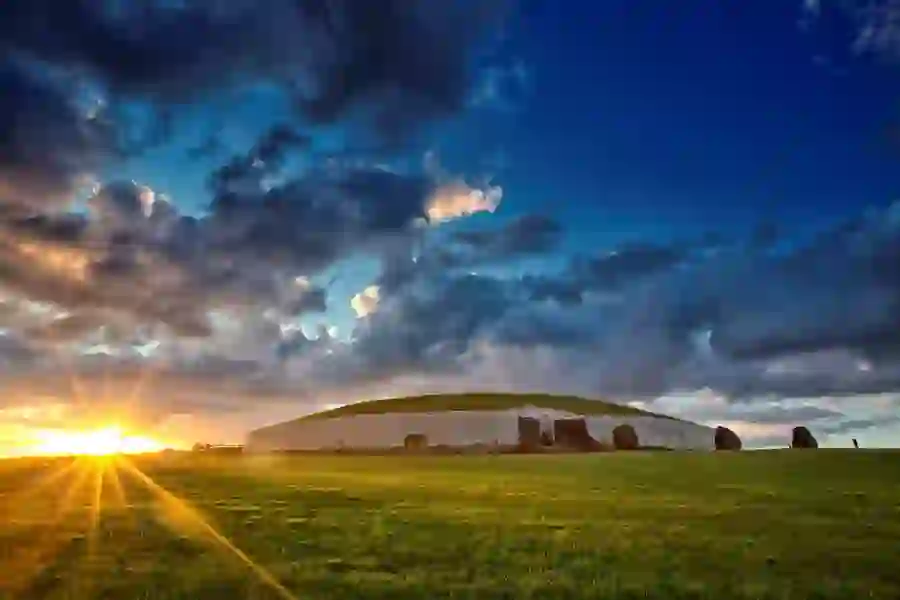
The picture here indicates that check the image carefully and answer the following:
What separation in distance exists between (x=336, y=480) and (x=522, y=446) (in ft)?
164

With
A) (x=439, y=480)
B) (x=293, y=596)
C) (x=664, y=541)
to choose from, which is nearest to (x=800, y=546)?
(x=664, y=541)

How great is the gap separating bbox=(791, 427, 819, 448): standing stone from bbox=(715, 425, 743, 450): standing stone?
421 inches

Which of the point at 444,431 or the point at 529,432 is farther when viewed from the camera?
the point at 444,431

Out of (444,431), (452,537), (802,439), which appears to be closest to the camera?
(452,537)

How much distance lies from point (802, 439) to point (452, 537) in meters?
76.4

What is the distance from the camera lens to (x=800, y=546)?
28.8 metres

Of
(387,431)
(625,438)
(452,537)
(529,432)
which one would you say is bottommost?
(452,537)

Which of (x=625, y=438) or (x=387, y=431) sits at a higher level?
(x=387, y=431)

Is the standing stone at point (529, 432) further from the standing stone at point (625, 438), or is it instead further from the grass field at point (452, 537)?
the grass field at point (452, 537)

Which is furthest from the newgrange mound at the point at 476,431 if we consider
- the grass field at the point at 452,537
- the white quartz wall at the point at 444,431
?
the grass field at the point at 452,537

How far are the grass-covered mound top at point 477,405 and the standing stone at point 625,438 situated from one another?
75.0 ft

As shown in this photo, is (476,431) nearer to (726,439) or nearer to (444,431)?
(444,431)

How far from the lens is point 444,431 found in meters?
116

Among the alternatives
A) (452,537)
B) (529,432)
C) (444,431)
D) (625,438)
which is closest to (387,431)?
(444,431)
